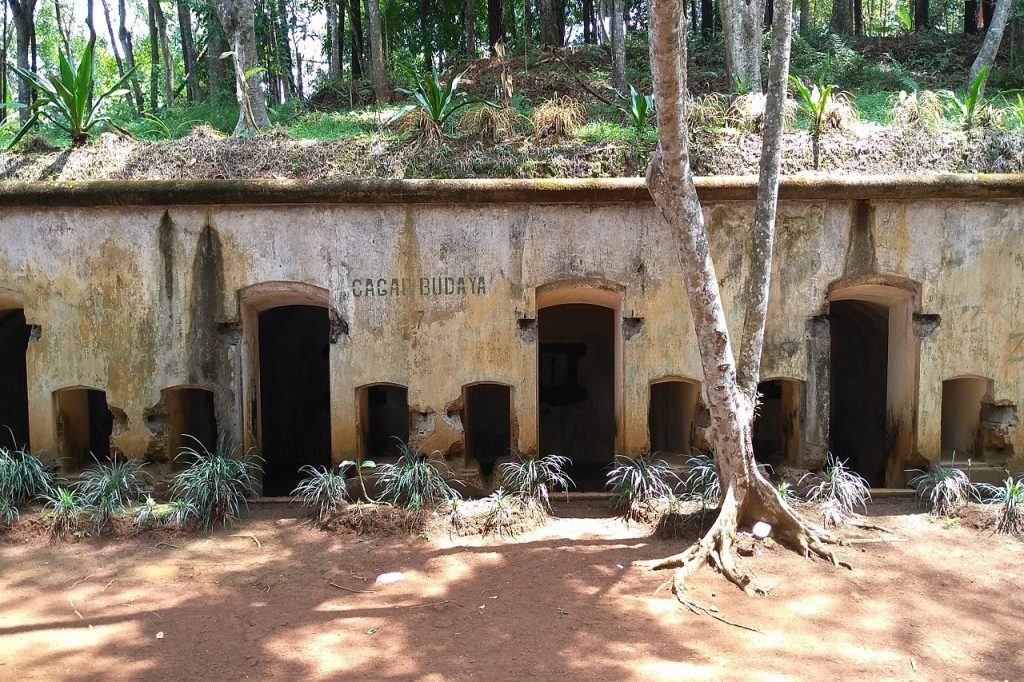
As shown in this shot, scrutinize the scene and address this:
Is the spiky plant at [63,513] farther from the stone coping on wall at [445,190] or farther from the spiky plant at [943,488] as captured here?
the spiky plant at [943,488]

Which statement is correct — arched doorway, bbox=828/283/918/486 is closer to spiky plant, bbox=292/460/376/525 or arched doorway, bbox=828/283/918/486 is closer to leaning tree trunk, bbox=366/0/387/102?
spiky plant, bbox=292/460/376/525

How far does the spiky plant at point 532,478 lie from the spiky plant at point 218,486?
2.48m

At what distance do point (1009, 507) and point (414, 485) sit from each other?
5310 mm

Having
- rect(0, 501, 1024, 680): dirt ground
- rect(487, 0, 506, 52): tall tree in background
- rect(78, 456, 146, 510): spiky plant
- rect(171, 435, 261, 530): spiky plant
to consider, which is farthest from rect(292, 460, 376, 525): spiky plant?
rect(487, 0, 506, 52): tall tree in background

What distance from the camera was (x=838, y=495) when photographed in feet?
23.5

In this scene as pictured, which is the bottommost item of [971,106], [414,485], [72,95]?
[414,485]

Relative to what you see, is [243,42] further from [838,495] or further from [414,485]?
[838,495]

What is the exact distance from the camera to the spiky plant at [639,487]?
23.1ft

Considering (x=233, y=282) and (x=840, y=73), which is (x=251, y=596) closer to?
(x=233, y=282)

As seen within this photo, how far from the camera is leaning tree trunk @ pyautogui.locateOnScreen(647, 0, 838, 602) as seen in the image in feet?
18.4

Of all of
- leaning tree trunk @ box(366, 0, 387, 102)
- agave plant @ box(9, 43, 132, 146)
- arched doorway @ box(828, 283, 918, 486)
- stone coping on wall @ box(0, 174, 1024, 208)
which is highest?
leaning tree trunk @ box(366, 0, 387, 102)

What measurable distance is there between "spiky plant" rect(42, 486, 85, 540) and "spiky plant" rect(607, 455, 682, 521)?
4790mm

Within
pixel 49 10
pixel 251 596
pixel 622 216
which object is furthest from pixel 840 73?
pixel 49 10

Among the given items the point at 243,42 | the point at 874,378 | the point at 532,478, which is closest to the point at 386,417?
the point at 532,478
